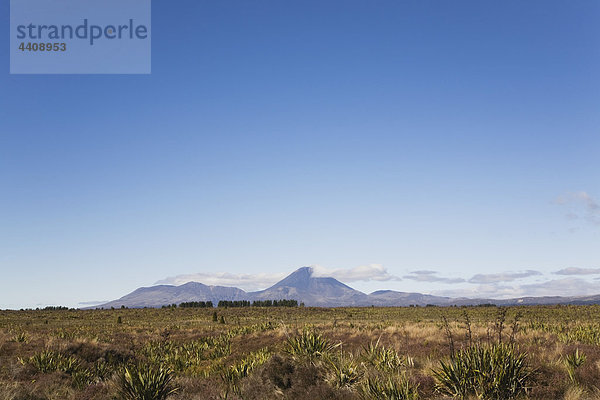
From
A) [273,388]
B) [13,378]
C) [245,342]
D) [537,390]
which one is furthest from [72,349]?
[537,390]

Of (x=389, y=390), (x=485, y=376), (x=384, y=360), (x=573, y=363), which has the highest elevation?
(x=485, y=376)

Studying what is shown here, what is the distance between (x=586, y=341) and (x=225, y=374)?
16343 millimetres

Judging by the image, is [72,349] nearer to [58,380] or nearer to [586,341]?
[58,380]

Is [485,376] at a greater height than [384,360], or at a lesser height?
greater

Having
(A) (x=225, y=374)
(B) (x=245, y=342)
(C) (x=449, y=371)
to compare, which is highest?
(C) (x=449, y=371)

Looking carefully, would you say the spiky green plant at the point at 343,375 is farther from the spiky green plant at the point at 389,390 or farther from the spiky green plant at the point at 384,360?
the spiky green plant at the point at 389,390

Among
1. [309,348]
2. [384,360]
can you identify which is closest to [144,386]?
[309,348]

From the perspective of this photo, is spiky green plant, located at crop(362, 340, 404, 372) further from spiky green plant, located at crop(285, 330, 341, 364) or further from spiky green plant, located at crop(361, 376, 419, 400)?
spiky green plant, located at crop(361, 376, 419, 400)

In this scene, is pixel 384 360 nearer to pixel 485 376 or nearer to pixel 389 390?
pixel 389 390

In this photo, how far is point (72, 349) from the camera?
20.3 m

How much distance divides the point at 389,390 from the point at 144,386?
20.4 ft

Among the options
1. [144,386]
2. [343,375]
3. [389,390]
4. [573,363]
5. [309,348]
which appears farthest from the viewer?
[309,348]

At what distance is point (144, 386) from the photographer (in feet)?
36.1

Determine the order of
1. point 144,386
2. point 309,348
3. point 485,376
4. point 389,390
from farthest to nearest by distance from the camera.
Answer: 1. point 309,348
2. point 144,386
3. point 485,376
4. point 389,390
